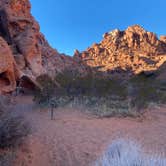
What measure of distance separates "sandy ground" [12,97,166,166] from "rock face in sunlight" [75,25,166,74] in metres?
37.3

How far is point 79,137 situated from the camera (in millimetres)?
5453

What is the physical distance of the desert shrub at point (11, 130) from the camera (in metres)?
3.85

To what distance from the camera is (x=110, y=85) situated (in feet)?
43.6

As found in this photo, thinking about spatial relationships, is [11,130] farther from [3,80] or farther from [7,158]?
[3,80]

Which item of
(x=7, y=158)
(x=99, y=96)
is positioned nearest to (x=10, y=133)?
(x=7, y=158)

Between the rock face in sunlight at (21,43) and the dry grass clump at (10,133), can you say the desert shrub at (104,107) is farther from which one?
the rock face in sunlight at (21,43)

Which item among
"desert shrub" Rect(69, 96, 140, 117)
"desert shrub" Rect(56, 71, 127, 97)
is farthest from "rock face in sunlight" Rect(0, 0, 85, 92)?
"desert shrub" Rect(69, 96, 140, 117)

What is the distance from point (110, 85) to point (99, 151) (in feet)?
29.8

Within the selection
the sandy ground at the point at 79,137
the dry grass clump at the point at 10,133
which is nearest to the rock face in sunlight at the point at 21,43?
the sandy ground at the point at 79,137

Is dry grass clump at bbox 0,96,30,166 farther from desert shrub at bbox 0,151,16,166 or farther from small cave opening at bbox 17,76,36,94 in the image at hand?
small cave opening at bbox 17,76,36,94

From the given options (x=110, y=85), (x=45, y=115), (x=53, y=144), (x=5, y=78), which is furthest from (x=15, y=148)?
(x=110, y=85)

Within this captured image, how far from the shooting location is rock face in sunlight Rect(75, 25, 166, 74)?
1829 inches

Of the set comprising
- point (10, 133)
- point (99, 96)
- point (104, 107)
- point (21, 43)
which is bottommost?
point (10, 133)

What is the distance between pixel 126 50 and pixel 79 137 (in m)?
50.0
